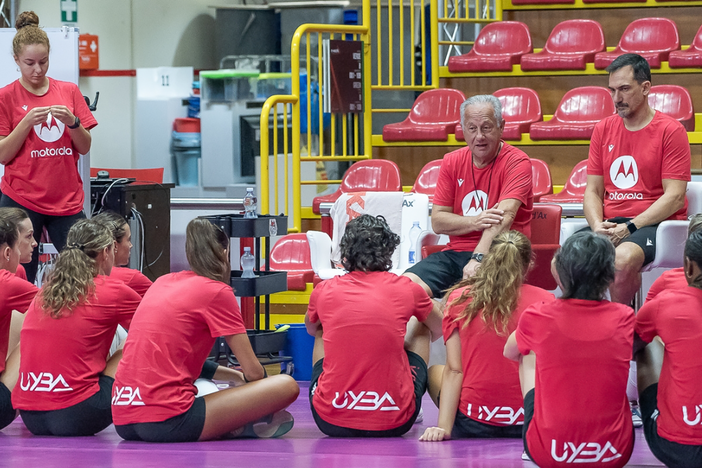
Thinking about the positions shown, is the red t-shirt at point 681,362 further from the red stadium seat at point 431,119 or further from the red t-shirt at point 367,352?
the red stadium seat at point 431,119

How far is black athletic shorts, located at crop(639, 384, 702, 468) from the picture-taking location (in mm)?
2461

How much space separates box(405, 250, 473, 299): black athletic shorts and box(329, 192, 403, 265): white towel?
1008 millimetres

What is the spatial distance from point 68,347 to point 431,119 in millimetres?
4152

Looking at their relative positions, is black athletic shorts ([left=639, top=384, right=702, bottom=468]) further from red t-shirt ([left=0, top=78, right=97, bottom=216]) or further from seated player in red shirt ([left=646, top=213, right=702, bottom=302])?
red t-shirt ([left=0, top=78, right=97, bottom=216])

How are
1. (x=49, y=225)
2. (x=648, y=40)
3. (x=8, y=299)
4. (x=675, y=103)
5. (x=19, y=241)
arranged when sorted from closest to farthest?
(x=8, y=299)
(x=19, y=241)
(x=49, y=225)
(x=675, y=103)
(x=648, y=40)

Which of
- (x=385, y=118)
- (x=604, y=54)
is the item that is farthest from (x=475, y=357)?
(x=385, y=118)

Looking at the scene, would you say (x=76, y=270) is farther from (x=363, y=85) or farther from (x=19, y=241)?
(x=363, y=85)

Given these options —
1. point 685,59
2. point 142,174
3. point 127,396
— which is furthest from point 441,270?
point 142,174

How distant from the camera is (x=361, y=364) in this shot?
9.85ft

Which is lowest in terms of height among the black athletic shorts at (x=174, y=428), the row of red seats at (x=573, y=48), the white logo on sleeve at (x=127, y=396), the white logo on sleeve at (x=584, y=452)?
the black athletic shorts at (x=174, y=428)

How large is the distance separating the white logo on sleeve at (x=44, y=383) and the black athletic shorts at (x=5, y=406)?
22 cm

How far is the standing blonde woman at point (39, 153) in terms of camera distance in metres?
4.19

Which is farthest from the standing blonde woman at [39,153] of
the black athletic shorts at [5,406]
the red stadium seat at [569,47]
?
the red stadium seat at [569,47]

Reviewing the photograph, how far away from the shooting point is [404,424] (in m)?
3.09
